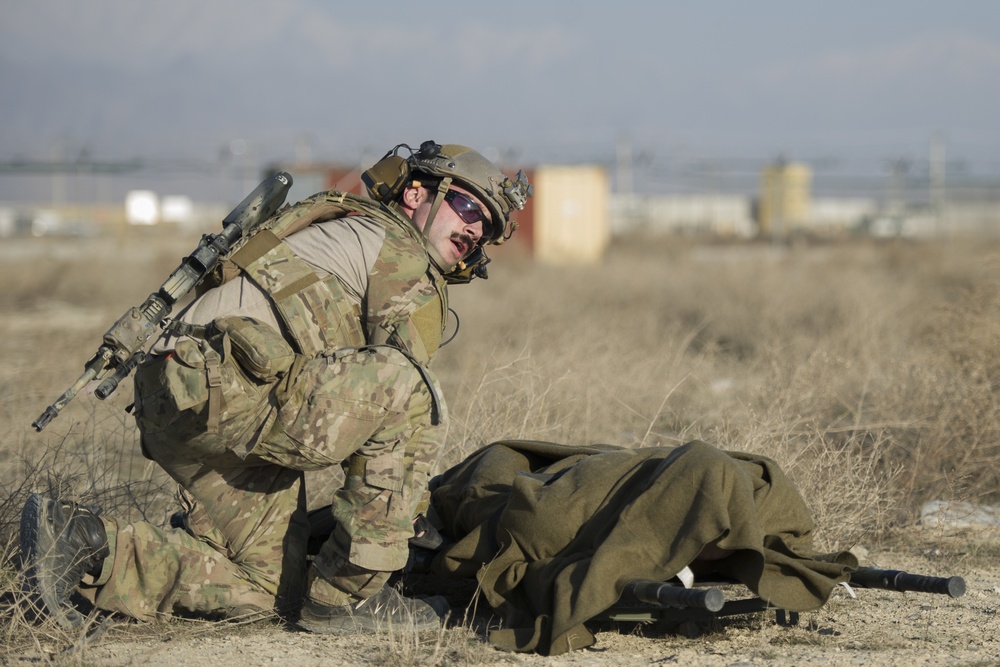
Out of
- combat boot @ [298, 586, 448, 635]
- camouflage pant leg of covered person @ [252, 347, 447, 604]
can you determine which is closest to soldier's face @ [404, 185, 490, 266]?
camouflage pant leg of covered person @ [252, 347, 447, 604]

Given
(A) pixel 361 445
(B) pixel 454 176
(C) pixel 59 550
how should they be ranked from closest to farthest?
(C) pixel 59 550 → (A) pixel 361 445 → (B) pixel 454 176

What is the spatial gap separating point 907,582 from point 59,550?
98.7 inches

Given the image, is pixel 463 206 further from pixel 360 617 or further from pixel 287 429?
pixel 360 617

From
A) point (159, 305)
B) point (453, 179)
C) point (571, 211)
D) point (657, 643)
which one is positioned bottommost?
point (657, 643)

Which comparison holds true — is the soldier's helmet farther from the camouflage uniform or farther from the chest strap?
the chest strap

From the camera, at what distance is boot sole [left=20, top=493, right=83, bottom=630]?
332 centimetres

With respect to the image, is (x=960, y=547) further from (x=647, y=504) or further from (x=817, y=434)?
(x=647, y=504)

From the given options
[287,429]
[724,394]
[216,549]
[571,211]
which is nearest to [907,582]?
[287,429]

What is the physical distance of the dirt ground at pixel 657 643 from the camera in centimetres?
333

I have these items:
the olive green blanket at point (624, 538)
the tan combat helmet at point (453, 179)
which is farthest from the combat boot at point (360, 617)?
the tan combat helmet at point (453, 179)

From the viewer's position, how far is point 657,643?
11.6ft

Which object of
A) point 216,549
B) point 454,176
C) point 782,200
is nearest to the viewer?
point 216,549

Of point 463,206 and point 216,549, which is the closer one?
point 216,549

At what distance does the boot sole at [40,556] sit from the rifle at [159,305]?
0.26 meters
